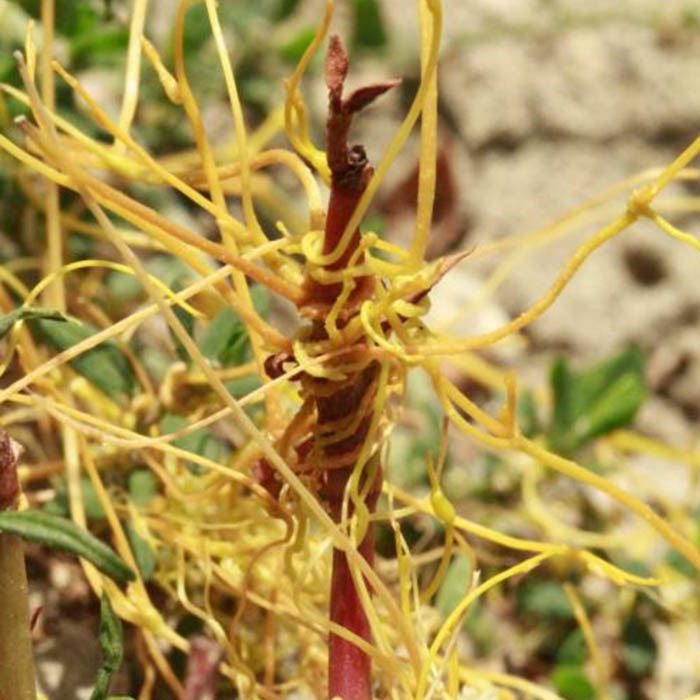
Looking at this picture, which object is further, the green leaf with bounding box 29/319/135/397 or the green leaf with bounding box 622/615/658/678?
the green leaf with bounding box 622/615/658/678

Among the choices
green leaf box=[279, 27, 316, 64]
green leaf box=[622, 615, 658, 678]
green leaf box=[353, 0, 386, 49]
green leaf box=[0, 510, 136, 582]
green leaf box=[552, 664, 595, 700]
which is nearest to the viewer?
green leaf box=[0, 510, 136, 582]

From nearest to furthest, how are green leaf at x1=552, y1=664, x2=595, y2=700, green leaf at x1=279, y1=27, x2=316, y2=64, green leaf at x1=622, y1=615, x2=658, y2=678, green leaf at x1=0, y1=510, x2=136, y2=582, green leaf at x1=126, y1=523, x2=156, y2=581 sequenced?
1. green leaf at x1=0, y1=510, x2=136, y2=582
2. green leaf at x1=126, y1=523, x2=156, y2=581
3. green leaf at x1=552, y1=664, x2=595, y2=700
4. green leaf at x1=622, y1=615, x2=658, y2=678
5. green leaf at x1=279, y1=27, x2=316, y2=64

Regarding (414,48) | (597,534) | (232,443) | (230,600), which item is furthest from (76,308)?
(414,48)

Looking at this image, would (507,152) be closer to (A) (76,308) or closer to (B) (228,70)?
(A) (76,308)

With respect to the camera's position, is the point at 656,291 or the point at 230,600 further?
the point at 656,291

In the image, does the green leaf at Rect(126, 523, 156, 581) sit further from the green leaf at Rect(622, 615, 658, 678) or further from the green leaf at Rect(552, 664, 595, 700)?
the green leaf at Rect(622, 615, 658, 678)

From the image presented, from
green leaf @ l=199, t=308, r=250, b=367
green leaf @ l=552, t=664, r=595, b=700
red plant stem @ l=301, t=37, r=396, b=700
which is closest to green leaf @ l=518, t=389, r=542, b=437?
green leaf @ l=552, t=664, r=595, b=700
